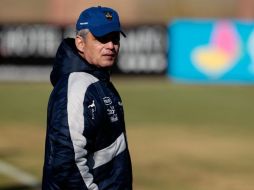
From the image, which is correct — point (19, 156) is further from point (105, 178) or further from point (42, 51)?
point (42, 51)

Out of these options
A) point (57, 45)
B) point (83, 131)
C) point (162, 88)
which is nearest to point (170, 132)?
point (162, 88)

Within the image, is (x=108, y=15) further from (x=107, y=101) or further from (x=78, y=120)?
(x=78, y=120)

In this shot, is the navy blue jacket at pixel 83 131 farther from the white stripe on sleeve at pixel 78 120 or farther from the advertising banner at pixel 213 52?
the advertising banner at pixel 213 52

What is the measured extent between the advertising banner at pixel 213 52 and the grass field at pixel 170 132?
0.72 m

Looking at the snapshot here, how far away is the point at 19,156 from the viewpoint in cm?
1397

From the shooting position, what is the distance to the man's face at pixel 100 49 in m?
5.25

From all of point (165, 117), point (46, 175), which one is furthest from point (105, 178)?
point (165, 117)

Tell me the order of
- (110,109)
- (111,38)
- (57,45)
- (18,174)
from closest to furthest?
(110,109)
(111,38)
(18,174)
(57,45)

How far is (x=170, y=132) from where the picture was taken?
55.3 ft

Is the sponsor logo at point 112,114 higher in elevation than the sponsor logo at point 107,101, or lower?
lower

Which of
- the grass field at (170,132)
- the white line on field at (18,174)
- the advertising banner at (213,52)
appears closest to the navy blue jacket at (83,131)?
the grass field at (170,132)

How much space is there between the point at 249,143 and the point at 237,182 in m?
3.69

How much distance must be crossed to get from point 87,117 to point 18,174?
7563 mm

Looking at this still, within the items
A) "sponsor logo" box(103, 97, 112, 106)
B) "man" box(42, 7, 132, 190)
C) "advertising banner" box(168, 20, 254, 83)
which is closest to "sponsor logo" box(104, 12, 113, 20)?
"man" box(42, 7, 132, 190)
